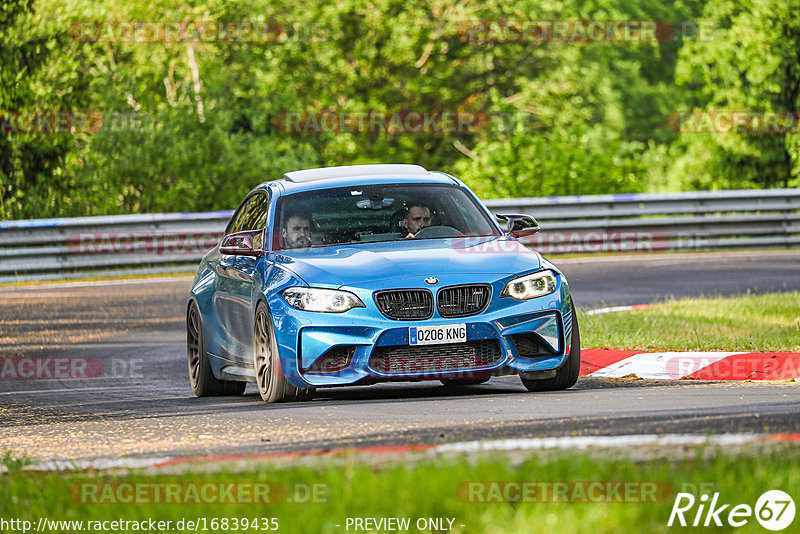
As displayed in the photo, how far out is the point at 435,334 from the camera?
348 inches

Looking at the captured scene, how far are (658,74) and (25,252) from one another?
43166 millimetres

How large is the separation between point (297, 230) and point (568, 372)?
2.19 m

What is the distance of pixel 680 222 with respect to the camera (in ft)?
77.9

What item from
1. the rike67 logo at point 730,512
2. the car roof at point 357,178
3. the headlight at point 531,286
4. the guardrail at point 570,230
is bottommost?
the guardrail at point 570,230

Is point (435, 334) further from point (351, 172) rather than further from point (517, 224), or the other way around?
point (351, 172)

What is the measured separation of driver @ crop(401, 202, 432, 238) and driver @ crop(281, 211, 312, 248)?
0.69 meters

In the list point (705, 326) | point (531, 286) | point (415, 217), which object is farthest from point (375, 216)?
point (705, 326)

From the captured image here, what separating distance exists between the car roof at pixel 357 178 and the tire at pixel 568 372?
1.85 m

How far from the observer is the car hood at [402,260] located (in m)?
8.98

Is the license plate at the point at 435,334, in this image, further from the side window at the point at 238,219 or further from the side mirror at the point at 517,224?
the side window at the point at 238,219

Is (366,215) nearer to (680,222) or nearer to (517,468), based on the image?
(517,468)

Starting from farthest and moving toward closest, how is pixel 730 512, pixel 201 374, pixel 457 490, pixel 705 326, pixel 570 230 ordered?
pixel 570 230 → pixel 705 326 → pixel 201 374 → pixel 457 490 → pixel 730 512

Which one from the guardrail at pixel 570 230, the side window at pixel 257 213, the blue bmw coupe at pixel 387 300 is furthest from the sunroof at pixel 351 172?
the guardrail at pixel 570 230

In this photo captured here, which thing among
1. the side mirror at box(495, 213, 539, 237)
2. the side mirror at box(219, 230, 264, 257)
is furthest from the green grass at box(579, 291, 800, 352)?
the side mirror at box(219, 230, 264, 257)
